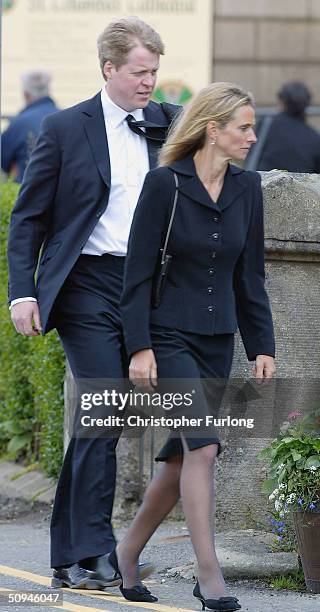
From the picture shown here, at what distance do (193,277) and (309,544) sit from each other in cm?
105

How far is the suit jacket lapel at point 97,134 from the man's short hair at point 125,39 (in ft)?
0.60

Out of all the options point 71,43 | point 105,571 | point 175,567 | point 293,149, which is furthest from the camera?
point 71,43

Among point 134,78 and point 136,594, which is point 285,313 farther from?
point 136,594

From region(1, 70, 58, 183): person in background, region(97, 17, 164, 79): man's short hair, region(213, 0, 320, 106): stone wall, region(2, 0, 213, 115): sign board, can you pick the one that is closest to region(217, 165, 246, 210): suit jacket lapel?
region(97, 17, 164, 79): man's short hair

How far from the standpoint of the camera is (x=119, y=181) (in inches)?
207

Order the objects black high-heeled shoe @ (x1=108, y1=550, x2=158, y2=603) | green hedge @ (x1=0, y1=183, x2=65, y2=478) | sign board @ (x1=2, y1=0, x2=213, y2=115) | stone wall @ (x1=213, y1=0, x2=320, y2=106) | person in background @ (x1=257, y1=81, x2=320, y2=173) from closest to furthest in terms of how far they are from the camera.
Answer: black high-heeled shoe @ (x1=108, y1=550, x2=158, y2=603)
green hedge @ (x1=0, y1=183, x2=65, y2=478)
person in background @ (x1=257, y1=81, x2=320, y2=173)
sign board @ (x1=2, y1=0, x2=213, y2=115)
stone wall @ (x1=213, y1=0, x2=320, y2=106)

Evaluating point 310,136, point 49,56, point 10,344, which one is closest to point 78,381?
point 10,344

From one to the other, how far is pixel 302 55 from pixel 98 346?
1342 centimetres

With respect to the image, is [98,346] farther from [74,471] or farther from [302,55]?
[302,55]

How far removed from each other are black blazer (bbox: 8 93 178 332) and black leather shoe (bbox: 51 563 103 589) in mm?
833

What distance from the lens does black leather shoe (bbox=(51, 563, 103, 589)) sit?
5.12 meters

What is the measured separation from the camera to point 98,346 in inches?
203

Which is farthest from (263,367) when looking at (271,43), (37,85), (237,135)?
(271,43)

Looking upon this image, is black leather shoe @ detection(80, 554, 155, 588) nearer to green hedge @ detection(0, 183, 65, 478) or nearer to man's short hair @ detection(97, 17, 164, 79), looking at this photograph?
man's short hair @ detection(97, 17, 164, 79)
